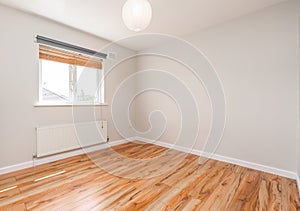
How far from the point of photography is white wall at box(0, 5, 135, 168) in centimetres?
213

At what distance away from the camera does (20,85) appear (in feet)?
7.43

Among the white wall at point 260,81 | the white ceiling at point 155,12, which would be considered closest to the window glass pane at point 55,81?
the white ceiling at point 155,12

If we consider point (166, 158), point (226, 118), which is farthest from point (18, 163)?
point (226, 118)

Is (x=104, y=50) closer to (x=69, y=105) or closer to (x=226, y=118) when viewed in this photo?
(x=69, y=105)

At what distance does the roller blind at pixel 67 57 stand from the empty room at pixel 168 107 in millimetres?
19

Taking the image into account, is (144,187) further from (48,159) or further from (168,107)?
(168,107)

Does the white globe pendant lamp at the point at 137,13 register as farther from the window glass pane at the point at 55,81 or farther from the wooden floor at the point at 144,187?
the window glass pane at the point at 55,81

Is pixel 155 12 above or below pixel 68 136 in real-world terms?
above

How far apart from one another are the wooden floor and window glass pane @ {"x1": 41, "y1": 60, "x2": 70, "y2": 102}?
1.08 m

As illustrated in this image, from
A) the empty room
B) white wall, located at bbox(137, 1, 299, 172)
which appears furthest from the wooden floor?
white wall, located at bbox(137, 1, 299, 172)

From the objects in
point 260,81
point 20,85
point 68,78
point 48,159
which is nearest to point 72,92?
point 68,78

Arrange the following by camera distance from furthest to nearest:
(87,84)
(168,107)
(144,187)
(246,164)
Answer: (168,107) < (87,84) < (246,164) < (144,187)

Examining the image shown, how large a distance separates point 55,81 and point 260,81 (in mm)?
3222

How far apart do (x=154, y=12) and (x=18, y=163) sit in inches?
114
